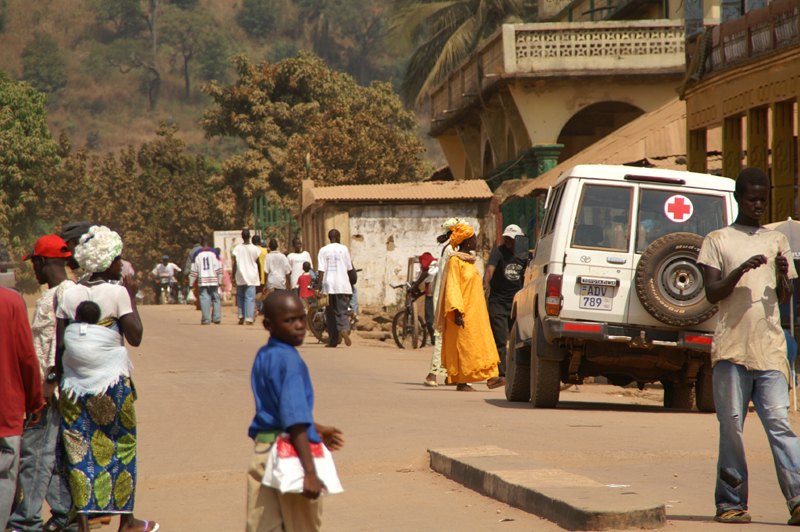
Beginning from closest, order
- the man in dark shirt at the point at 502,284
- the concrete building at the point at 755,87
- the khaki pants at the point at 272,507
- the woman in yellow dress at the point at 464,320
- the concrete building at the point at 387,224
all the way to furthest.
Result: 1. the khaki pants at the point at 272,507
2. the woman in yellow dress at the point at 464,320
3. the man in dark shirt at the point at 502,284
4. the concrete building at the point at 755,87
5. the concrete building at the point at 387,224

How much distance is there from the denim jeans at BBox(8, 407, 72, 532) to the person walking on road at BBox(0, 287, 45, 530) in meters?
0.53

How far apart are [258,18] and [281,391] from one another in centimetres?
→ 13333

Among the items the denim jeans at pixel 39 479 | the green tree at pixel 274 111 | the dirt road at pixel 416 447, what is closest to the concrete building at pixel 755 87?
the dirt road at pixel 416 447

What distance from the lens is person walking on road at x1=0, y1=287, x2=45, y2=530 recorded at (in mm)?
4492

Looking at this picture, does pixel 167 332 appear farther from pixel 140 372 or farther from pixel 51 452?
pixel 51 452

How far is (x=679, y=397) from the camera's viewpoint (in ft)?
34.1

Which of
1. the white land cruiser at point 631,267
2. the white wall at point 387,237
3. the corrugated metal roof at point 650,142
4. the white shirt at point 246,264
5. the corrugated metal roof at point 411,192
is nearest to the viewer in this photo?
the white land cruiser at point 631,267

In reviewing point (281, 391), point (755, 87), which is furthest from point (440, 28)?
point (281, 391)

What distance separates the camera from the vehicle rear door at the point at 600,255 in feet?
28.3

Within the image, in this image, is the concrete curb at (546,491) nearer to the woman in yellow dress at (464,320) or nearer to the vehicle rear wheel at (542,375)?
the vehicle rear wheel at (542,375)

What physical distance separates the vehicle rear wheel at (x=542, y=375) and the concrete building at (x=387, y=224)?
13.7 m

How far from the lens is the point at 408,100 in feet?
125

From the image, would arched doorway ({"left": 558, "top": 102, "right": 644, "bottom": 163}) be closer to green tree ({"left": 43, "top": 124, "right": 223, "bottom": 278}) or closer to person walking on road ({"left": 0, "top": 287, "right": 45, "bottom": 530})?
person walking on road ({"left": 0, "top": 287, "right": 45, "bottom": 530})

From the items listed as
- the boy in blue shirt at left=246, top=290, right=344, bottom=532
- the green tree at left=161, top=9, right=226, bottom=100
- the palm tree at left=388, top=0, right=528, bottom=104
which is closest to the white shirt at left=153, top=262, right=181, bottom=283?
the palm tree at left=388, top=0, right=528, bottom=104
